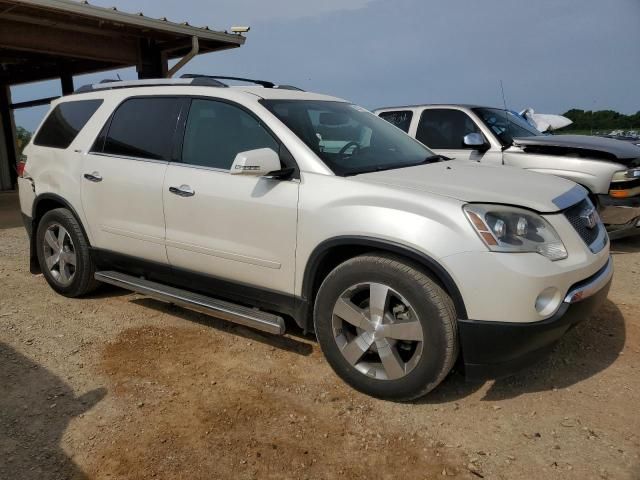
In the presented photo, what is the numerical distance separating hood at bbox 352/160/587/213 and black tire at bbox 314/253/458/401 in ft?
1.50

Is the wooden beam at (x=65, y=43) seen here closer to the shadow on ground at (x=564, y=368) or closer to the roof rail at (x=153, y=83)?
the roof rail at (x=153, y=83)

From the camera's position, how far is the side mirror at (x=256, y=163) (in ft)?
10.1

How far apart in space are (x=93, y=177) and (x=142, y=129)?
584 mm

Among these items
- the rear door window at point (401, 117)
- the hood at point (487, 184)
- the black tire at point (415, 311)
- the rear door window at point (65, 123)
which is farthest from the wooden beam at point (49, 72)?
the black tire at point (415, 311)

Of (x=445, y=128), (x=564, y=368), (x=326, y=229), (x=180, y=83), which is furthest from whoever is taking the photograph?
(x=445, y=128)

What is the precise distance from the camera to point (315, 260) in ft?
10.3

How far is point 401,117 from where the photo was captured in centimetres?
765

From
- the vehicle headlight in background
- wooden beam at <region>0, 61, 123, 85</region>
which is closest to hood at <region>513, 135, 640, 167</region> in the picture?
the vehicle headlight in background

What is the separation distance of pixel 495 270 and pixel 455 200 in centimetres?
42

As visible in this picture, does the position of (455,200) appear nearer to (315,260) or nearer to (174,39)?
(315,260)

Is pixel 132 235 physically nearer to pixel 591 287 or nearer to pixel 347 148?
Result: pixel 347 148

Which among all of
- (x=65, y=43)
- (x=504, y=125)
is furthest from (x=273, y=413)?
(x=65, y=43)

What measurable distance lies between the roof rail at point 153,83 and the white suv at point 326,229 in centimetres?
3

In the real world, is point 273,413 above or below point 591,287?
below
